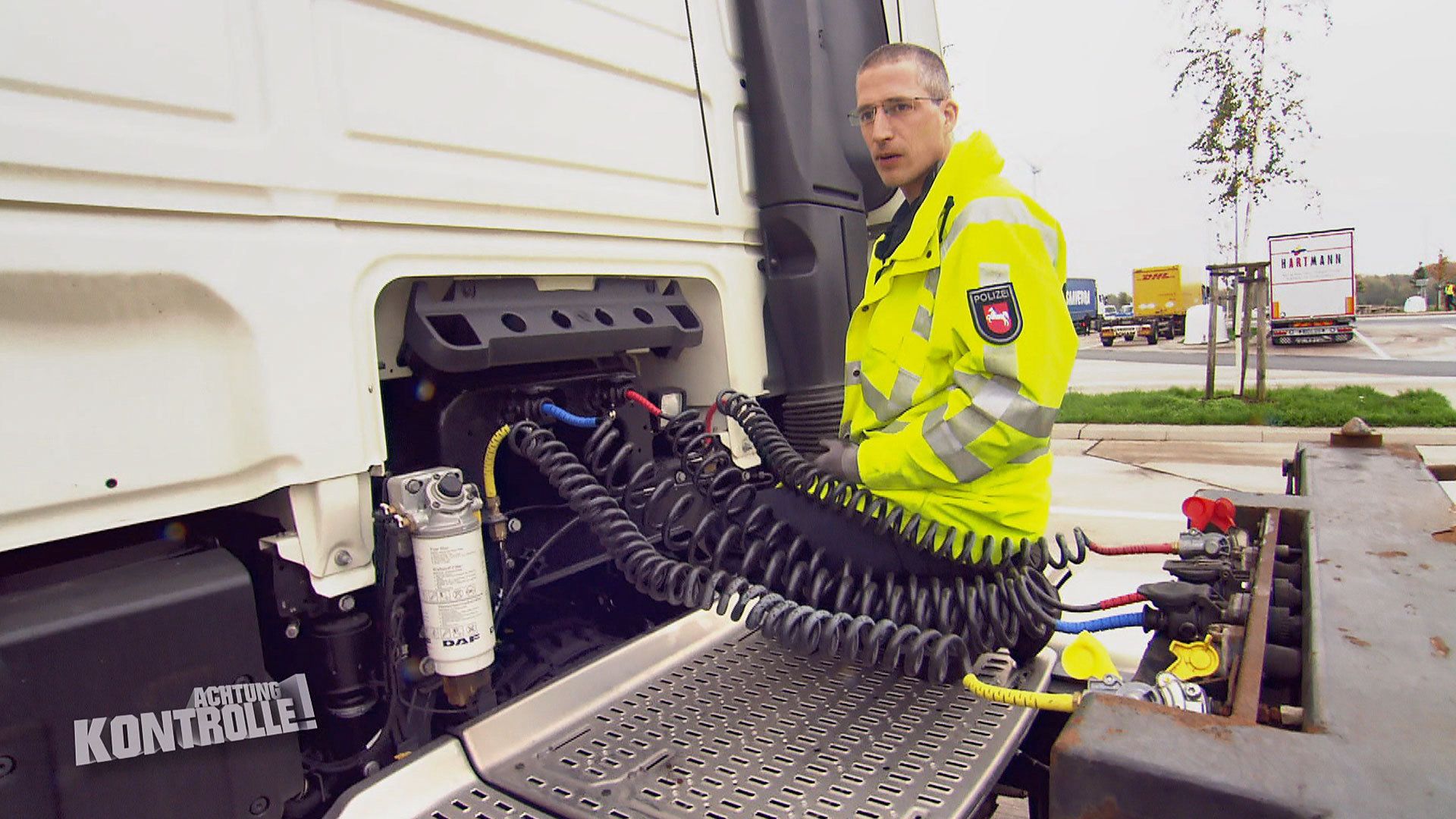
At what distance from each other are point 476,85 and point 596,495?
0.92m

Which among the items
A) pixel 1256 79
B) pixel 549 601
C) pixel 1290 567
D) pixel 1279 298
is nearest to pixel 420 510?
pixel 549 601

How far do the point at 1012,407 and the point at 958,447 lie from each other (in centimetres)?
15

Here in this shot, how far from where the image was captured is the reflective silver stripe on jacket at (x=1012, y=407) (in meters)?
1.84

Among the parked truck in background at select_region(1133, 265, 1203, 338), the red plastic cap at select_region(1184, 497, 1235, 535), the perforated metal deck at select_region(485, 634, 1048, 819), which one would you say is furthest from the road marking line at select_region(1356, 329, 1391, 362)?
the perforated metal deck at select_region(485, 634, 1048, 819)

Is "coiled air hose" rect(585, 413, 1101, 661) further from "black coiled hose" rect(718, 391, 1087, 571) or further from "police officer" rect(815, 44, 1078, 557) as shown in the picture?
"police officer" rect(815, 44, 1078, 557)

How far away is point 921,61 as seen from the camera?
2295mm

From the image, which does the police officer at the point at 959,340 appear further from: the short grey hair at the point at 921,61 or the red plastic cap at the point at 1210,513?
the red plastic cap at the point at 1210,513

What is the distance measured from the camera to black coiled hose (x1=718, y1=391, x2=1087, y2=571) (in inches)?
75.6

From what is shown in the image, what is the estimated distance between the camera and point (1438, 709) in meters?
1.01

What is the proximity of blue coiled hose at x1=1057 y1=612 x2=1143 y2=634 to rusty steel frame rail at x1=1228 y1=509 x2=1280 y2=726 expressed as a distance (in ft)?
0.89

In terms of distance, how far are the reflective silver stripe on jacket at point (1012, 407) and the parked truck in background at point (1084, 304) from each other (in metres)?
41.3

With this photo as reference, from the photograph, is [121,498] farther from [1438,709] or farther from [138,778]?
[1438,709]

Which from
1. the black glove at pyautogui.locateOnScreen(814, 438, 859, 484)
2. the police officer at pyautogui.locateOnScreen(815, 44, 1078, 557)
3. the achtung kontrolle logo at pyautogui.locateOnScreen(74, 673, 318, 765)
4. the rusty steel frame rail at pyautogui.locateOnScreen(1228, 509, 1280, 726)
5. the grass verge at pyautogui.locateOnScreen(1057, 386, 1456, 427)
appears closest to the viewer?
the rusty steel frame rail at pyautogui.locateOnScreen(1228, 509, 1280, 726)

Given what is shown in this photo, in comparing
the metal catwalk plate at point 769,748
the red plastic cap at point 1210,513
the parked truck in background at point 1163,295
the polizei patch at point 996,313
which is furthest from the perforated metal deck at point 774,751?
the parked truck in background at point 1163,295
